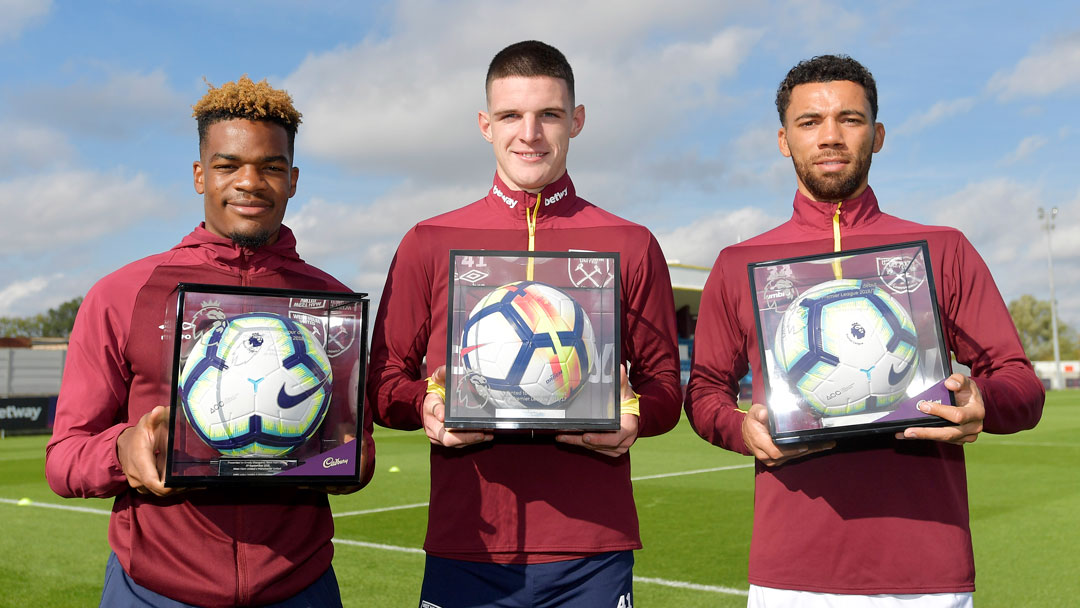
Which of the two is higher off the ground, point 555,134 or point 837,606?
point 555,134

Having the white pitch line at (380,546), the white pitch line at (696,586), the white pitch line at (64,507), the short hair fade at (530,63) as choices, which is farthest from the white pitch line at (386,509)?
the short hair fade at (530,63)

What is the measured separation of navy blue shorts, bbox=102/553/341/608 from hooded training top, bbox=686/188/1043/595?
1398mm

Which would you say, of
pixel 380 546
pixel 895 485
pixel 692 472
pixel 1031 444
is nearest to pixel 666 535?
pixel 380 546

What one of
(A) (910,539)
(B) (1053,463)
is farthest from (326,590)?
(B) (1053,463)

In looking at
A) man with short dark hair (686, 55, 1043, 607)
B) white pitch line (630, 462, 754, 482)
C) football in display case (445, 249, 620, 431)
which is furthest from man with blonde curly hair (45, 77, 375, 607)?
white pitch line (630, 462, 754, 482)

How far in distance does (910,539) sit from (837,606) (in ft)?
1.07

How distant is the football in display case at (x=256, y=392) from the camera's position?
266cm

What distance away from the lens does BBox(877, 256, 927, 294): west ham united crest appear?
290 cm

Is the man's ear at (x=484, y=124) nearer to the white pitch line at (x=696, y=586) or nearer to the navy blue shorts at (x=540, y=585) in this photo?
the navy blue shorts at (x=540, y=585)

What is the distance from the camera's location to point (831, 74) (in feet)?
10.9

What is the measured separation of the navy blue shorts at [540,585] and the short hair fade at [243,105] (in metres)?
1.65

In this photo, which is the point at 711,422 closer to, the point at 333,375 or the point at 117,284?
the point at 333,375

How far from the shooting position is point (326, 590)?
3.03 m

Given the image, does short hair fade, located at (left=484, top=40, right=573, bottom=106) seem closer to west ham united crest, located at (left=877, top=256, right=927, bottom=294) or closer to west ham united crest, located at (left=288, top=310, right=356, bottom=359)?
west ham united crest, located at (left=288, top=310, right=356, bottom=359)
